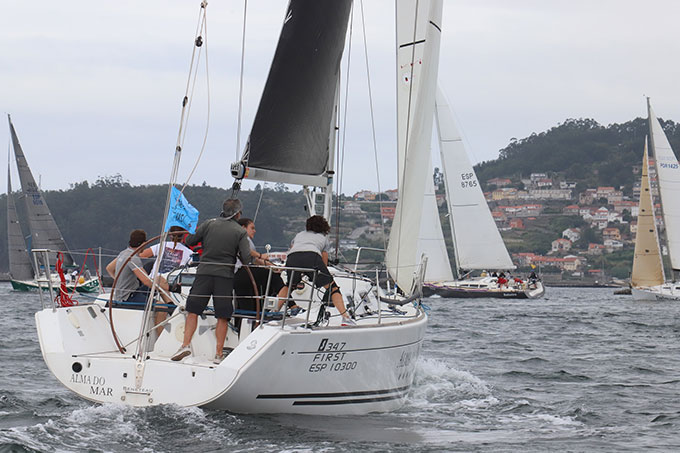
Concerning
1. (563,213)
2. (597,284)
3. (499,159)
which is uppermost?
(499,159)

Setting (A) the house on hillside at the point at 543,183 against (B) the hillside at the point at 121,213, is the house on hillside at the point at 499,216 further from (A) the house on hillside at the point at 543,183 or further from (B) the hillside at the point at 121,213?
(B) the hillside at the point at 121,213

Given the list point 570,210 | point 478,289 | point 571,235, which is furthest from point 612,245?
point 478,289

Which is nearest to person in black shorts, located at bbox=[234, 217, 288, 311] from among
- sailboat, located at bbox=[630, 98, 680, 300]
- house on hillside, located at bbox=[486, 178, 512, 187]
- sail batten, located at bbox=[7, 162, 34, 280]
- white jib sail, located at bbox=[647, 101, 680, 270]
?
sailboat, located at bbox=[630, 98, 680, 300]

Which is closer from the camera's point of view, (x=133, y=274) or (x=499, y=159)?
(x=133, y=274)

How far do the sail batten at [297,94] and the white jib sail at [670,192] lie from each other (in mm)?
31682

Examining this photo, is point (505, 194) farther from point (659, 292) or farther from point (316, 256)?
point (316, 256)

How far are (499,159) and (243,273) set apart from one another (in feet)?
549

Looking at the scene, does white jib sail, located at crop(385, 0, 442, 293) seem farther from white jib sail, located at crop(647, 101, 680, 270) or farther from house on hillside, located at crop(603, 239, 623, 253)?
house on hillside, located at crop(603, 239, 623, 253)

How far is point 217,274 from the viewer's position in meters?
6.80

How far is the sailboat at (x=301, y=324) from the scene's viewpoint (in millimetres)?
6312

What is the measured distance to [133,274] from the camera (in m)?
7.80

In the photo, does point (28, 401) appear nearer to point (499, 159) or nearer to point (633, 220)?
point (633, 220)

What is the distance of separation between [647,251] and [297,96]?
1292 inches

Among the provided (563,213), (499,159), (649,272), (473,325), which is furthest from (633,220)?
(473,325)
